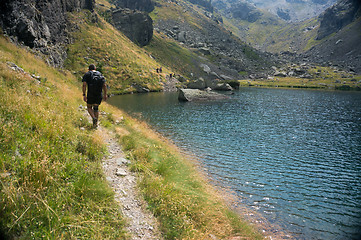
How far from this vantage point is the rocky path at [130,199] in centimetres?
537

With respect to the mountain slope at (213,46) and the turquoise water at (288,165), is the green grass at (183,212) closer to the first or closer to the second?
the turquoise water at (288,165)

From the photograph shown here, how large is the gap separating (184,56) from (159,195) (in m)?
122

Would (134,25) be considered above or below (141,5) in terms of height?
below

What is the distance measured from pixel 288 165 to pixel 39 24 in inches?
1937

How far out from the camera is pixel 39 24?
126ft

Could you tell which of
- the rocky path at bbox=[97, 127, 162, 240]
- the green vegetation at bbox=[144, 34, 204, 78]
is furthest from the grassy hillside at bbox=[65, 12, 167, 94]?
the rocky path at bbox=[97, 127, 162, 240]

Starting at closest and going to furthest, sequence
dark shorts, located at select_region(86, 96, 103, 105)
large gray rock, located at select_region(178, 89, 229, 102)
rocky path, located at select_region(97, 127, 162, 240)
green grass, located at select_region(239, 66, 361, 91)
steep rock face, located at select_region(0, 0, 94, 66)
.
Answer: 1. rocky path, located at select_region(97, 127, 162, 240)
2. dark shorts, located at select_region(86, 96, 103, 105)
3. steep rock face, located at select_region(0, 0, 94, 66)
4. large gray rock, located at select_region(178, 89, 229, 102)
5. green grass, located at select_region(239, 66, 361, 91)

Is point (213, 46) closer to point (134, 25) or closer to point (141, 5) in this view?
point (141, 5)

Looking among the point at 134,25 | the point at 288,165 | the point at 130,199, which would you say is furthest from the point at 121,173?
the point at 134,25

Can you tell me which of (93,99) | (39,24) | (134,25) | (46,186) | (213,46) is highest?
(213,46)

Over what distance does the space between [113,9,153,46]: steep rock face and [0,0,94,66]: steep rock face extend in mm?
47193

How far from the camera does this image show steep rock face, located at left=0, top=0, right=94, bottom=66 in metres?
27.6

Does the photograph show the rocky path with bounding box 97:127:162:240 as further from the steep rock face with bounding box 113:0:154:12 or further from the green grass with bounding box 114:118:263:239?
the steep rock face with bounding box 113:0:154:12

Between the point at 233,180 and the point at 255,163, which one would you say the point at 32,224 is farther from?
the point at 255,163
